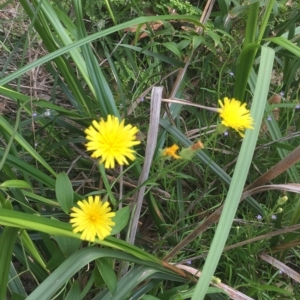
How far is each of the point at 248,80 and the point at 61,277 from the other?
2.07ft

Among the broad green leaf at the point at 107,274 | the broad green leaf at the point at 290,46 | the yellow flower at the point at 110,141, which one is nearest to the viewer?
Result: the yellow flower at the point at 110,141

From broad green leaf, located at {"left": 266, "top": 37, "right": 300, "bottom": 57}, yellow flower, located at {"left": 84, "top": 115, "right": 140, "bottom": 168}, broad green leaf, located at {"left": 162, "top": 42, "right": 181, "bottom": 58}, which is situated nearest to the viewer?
yellow flower, located at {"left": 84, "top": 115, "right": 140, "bottom": 168}

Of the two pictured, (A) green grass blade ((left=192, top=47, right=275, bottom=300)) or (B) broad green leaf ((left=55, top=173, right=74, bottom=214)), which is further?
(B) broad green leaf ((left=55, top=173, right=74, bottom=214))

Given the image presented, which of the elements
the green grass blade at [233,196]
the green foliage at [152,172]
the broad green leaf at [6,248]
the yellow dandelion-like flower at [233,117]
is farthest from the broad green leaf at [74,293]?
the yellow dandelion-like flower at [233,117]

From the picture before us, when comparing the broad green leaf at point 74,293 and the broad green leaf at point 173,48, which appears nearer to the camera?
the broad green leaf at point 74,293

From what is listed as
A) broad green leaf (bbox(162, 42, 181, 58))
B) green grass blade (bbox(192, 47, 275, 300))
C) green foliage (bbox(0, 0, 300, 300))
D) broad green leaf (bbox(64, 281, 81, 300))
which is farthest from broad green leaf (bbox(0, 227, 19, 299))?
broad green leaf (bbox(162, 42, 181, 58))

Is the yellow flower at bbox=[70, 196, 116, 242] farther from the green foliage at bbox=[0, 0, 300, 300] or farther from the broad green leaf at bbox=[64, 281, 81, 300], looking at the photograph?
the broad green leaf at bbox=[64, 281, 81, 300]

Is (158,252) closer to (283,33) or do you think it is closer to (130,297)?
(130,297)

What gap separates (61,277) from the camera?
1.92 feet

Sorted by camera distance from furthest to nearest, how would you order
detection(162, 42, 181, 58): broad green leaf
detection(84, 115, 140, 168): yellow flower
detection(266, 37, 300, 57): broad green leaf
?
detection(162, 42, 181, 58): broad green leaf
detection(266, 37, 300, 57): broad green leaf
detection(84, 115, 140, 168): yellow flower

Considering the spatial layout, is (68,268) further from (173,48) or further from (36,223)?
(173,48)

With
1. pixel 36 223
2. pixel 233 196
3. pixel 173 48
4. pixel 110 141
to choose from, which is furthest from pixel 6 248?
pixel 173 48

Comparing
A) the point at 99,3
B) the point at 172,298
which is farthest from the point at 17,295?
the point at 99,3

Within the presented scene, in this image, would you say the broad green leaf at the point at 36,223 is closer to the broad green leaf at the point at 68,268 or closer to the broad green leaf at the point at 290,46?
the broad green leaf at the point at 68,268
